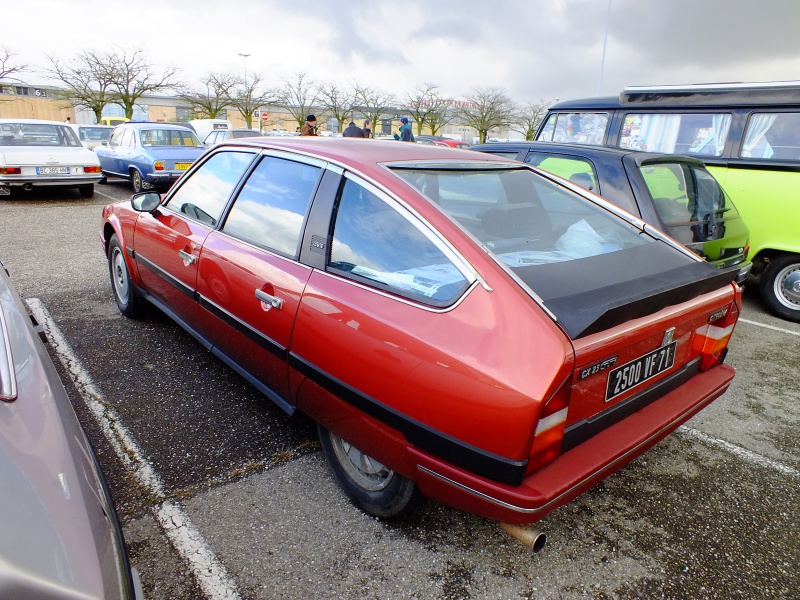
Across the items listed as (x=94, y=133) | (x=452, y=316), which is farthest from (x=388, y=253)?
(x=94, y=133)

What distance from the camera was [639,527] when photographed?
228 cm

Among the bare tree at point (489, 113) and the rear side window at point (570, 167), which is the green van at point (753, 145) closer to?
the rear side window at point (570, 167)

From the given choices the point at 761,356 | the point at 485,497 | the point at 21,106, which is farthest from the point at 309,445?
the point at 21,106

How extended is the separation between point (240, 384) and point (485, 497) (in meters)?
2.06

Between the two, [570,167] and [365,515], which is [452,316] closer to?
[365,515]

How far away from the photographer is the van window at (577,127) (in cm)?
689

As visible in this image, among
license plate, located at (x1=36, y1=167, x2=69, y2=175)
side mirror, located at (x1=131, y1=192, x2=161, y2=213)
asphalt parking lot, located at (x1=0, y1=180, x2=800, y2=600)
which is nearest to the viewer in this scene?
asphalt parking lot, located at (x1=0, y1=180, x2=800, y2=600)

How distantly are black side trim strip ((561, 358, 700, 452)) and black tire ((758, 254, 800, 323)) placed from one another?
3783mm

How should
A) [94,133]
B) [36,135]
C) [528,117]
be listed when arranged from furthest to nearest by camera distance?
[528,117], [94,133], [36,135]

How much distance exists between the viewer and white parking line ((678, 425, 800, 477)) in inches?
108

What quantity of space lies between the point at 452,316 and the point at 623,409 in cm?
79

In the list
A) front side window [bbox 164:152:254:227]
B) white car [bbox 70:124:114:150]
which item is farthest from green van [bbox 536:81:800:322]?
white car [bbox 70:124:114:150]

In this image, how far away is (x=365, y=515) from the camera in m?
2.25

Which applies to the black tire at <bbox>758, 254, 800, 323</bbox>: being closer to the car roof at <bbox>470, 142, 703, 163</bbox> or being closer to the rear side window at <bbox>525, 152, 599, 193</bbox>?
the car roof at <bbox>470, 142, 703, 163</bbox>
